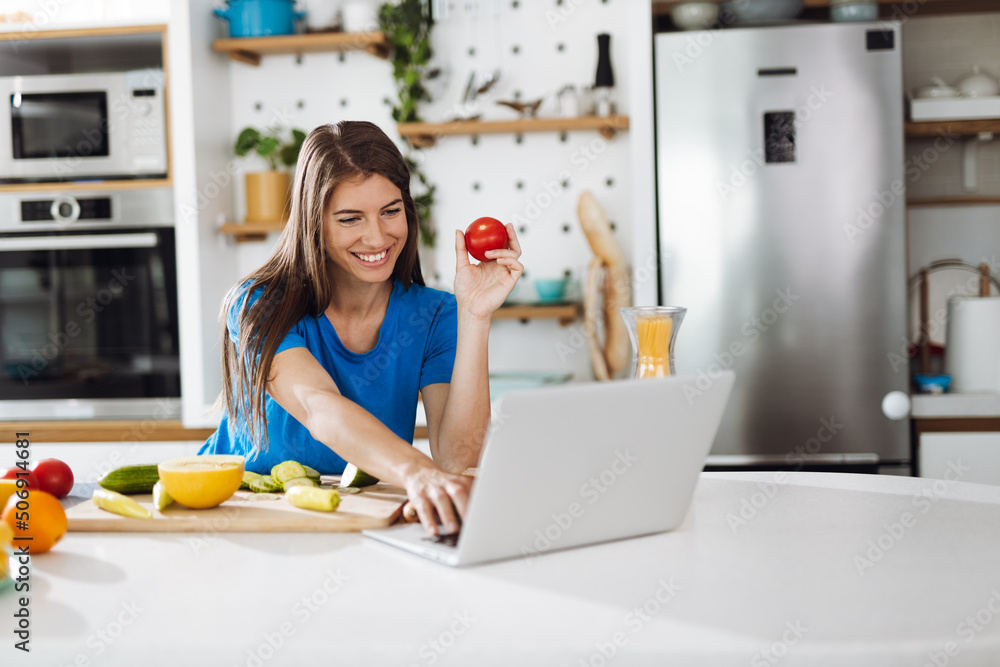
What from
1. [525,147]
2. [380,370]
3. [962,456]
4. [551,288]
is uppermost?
[525,147]

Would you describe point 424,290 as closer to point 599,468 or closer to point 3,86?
point 599,468

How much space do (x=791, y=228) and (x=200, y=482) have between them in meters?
1.91

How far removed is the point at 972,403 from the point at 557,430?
81.7 inches

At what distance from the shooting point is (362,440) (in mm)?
1234

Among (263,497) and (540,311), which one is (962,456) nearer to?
(540,311)

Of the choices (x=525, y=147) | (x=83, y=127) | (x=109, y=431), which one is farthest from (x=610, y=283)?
(x=83, y=127)

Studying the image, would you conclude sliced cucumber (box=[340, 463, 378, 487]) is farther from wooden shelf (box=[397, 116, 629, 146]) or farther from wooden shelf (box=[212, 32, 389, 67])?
wooden shelf (box=[212, 32, 389, 67])

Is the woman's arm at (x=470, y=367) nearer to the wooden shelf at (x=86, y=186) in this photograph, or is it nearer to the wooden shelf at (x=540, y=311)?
the wooden shelf at (x=540, y=311)

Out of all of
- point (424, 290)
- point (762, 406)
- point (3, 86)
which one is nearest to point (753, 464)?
point (762, 406)

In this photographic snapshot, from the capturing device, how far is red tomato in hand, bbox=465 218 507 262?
146cm

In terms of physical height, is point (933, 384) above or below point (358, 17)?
below

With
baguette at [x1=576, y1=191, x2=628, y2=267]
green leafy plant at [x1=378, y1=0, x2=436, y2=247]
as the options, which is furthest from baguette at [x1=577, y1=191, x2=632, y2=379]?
green leafy plant at [x1=378, y1=0, x2=436, y2=247]

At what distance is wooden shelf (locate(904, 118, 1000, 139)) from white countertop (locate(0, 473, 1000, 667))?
6.21ft

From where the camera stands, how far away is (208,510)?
117 cm
